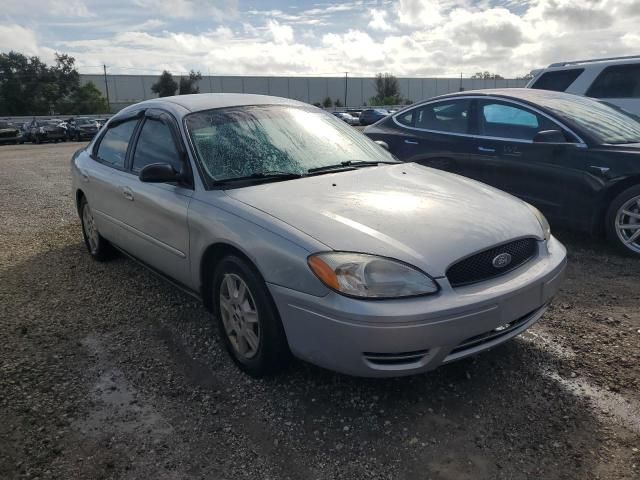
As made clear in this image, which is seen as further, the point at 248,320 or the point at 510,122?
the point at 510,122

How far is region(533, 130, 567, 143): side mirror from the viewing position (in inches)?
201

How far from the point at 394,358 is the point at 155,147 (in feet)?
8.01

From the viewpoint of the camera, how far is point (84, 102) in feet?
194

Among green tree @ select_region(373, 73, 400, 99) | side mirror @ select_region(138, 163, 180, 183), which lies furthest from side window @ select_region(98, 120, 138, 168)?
green tree @ select_region(373, 73, 400, 99)

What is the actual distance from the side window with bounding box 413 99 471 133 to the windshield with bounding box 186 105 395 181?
2.34 meters

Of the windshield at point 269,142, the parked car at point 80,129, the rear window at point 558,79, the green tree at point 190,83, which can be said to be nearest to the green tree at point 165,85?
the green tree at point 190,83

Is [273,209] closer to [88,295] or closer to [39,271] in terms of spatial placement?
[88,295]

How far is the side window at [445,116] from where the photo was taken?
240 inches

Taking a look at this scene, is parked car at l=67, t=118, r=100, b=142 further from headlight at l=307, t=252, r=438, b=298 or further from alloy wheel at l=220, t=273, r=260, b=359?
headlight at l=307, t=252, r=438, b=298

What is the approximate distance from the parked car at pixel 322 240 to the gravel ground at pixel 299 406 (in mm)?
313

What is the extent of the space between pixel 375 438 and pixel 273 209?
125 cm

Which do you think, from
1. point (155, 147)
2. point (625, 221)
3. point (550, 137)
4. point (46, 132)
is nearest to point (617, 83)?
point (550, 137)

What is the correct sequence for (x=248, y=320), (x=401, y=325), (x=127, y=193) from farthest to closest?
(x=127, y=193)
(x=248, y=320)
(x=401, y=325)

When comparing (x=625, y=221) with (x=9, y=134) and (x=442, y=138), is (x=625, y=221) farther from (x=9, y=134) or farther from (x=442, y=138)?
(x=9, y=134)
